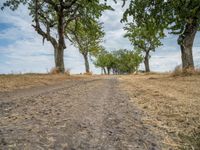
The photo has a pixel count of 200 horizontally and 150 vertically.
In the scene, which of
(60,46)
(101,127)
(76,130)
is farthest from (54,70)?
(76,130)

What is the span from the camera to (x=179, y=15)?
1853 centimetres

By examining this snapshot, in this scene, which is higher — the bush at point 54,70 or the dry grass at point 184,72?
the bush at point 54,70

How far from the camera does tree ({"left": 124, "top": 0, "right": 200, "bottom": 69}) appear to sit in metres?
17.9

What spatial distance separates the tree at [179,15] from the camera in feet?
58.7

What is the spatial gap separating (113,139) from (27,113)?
2129mm

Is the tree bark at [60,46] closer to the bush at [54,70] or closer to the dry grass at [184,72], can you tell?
the bush at [54,70]

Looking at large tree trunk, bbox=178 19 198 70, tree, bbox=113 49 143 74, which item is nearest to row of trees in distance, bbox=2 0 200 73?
large tree trunk, bbox=178 19 198 70

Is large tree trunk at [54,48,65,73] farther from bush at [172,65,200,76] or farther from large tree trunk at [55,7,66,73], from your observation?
bush at [172,65,200,76]

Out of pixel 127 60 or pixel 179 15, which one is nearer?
pixel 179 15

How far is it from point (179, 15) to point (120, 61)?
78.2 meters

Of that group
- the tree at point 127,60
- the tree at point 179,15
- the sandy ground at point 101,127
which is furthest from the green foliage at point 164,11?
the tree at point 127,60

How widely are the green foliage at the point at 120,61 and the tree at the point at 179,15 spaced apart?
2515 inches

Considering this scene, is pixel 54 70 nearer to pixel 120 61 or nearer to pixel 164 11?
pixel 164 11

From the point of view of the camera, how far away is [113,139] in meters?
3.47
